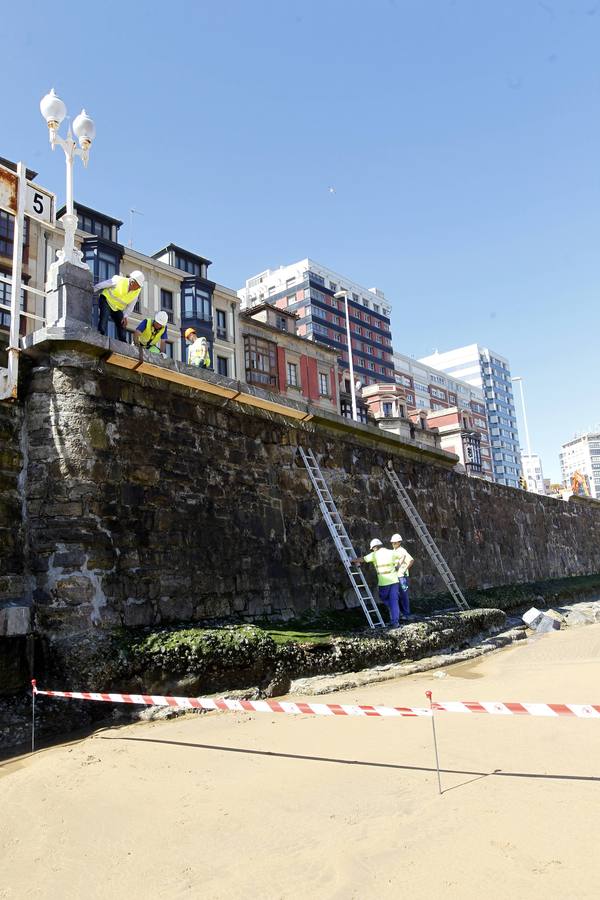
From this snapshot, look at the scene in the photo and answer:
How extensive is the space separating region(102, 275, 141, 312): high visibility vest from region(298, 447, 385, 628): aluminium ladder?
135 inches

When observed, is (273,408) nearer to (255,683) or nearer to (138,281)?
(138,281)

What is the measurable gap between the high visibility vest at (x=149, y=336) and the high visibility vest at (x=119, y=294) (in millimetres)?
822

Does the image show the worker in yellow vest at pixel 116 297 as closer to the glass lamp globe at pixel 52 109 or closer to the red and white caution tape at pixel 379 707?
the glass lamp globe at pixel 52 109

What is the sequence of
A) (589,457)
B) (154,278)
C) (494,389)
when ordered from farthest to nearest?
1. (589,457)
2. (494,389)
3. (154,278)

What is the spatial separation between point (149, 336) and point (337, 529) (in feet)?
13.7

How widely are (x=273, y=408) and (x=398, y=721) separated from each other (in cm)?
525

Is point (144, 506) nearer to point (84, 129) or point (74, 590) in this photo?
point (74, 590)

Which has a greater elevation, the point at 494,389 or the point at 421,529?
the point at 494,389

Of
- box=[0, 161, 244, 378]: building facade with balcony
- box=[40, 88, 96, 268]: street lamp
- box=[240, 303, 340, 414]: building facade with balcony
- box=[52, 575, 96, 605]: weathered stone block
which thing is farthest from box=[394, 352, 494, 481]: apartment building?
box=[52, 575, 96, 605]: weathered stone block

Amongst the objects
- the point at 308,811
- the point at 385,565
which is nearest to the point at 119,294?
the point at 385,565

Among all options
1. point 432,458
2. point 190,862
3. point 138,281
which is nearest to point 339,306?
point 432,458

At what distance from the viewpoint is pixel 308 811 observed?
11.5 ft

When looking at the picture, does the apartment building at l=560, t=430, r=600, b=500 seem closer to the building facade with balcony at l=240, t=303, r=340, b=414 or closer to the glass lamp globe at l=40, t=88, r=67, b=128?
the building facade with balcony at l=240, t=303, r=340, b=414

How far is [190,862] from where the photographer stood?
118 inches
